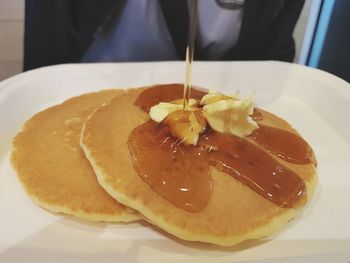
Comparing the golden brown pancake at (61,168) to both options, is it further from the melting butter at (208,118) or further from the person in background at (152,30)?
the person in background at (152,30)

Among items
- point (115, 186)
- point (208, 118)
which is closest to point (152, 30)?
point (208, 118)

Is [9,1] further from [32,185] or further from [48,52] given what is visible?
[32,185]

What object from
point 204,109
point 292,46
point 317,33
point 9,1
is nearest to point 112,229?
point 204,109

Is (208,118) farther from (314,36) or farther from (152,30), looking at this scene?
(314,36)

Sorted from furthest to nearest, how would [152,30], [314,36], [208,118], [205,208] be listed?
[314,36] → [152,30] → [208,118] → [205,208]

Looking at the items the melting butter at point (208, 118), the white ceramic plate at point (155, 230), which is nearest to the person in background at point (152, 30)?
the white ceramic plate at point (155, 230)

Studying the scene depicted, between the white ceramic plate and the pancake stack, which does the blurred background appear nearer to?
the white ceramic plate
